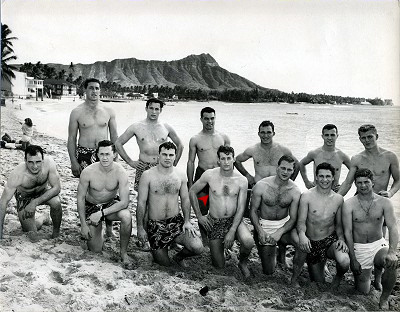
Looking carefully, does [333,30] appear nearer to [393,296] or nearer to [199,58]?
[393,296]

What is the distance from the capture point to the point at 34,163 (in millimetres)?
4656

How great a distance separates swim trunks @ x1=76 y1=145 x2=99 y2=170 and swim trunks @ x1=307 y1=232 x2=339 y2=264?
10.4ft

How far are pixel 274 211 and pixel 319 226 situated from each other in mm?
586

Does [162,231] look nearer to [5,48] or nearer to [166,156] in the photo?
[166,156]

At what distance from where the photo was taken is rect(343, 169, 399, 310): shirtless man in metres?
4.27

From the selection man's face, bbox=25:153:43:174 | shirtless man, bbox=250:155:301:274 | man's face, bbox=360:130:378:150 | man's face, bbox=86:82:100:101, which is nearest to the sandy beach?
shirtless man, bbox=250:155:301:274

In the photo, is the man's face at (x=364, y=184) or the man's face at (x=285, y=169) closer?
the man's face at (x=364, y=184)

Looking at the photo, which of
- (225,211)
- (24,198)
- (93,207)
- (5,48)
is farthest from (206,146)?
(5,48)

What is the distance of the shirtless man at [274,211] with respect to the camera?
15.2ft

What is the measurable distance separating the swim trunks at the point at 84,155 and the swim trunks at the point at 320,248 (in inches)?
125

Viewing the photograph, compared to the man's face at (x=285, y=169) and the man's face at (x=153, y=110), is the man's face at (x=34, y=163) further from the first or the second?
the man's face at (x=285, y=169)

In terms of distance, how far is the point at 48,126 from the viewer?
22.9 metres

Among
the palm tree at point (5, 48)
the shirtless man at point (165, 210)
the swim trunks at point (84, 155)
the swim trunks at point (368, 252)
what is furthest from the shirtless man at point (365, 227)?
the palm tree at point (5, 48)

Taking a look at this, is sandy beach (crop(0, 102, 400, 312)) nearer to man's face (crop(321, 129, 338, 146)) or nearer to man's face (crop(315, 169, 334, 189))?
man's face (crop(315, 169, 334, 189))
